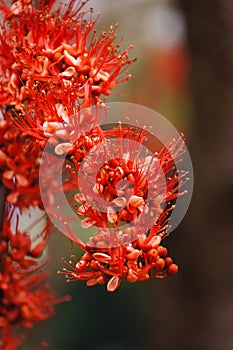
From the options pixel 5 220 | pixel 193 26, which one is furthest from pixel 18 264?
pixel 193 26

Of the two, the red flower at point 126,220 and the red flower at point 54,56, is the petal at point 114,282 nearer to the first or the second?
the red flower at point 126,220

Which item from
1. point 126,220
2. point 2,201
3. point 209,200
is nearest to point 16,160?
point 2,201

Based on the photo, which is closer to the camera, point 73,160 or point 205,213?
point 73,160

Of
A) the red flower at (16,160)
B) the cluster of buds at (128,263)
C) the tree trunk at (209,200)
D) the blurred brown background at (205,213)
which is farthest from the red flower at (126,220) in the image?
the tree trunk at (209,200)

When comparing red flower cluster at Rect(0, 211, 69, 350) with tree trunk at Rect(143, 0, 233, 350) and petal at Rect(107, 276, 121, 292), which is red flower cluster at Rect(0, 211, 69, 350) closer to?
petal at Rect(107, 276, 121, 292)

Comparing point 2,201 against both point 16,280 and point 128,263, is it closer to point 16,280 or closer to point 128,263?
point 16,280

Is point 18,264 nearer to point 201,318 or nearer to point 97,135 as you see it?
point 97,135

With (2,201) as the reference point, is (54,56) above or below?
above

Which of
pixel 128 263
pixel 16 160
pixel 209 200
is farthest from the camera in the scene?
pixel 209 200
